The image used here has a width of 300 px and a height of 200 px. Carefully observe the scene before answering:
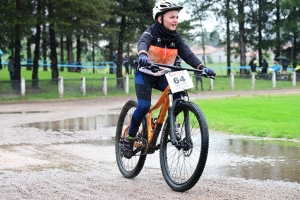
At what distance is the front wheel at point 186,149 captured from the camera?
612cm

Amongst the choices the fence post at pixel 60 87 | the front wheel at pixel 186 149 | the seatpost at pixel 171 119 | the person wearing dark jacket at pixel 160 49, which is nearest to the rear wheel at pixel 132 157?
the person wearing dark jacket at pixel 160 49

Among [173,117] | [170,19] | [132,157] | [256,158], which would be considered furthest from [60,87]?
[173,117]

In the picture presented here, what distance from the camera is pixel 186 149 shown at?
21.2ft

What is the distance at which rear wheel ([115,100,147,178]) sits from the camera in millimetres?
7422

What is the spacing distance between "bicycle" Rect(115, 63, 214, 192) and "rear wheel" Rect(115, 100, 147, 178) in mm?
14

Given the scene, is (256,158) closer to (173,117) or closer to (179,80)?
(173,117)

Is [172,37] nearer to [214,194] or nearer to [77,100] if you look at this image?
[214,194]

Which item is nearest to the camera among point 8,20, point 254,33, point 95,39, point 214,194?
point 214,194

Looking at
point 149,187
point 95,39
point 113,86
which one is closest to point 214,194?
point 149,187

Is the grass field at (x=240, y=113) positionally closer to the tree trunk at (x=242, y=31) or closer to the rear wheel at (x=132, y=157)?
the rear wheel at (x=132, y=157)

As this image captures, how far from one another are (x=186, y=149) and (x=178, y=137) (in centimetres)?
17

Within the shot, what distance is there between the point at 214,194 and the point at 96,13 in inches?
1070

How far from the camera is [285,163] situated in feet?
27.9

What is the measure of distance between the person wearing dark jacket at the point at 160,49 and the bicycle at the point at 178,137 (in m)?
0.17
